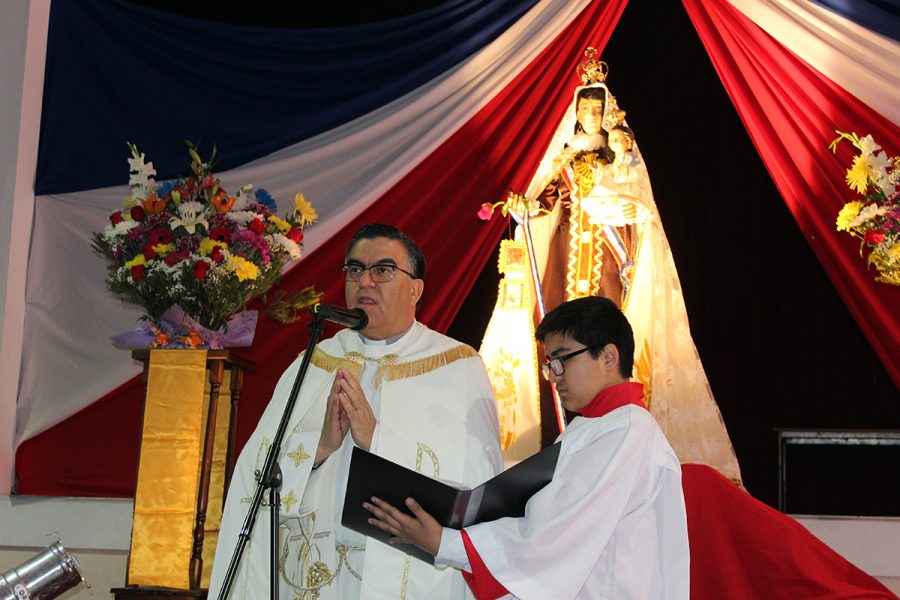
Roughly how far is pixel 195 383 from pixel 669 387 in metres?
2.28

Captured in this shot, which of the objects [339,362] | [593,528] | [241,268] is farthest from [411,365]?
[241,268]

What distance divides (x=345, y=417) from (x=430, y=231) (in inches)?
101

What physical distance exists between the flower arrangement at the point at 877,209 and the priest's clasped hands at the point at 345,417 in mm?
2499

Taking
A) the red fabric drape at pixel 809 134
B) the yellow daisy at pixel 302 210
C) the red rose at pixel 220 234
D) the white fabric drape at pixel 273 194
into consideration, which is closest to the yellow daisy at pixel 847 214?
the red fabric drape at pixel 809 134

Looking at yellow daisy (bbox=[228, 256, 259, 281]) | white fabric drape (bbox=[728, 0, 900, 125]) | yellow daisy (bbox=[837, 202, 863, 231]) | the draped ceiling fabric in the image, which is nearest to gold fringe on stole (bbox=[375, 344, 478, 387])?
yellow daisy (bbox=[228, 256, 259, 281])

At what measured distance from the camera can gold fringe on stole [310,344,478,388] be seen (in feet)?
11.0

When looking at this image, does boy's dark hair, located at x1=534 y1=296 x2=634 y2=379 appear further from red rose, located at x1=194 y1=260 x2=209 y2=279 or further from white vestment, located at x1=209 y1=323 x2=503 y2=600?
red rose, located at x1=194 y1=260 x2=209 y2=279

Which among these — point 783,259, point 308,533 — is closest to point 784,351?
point 783,259

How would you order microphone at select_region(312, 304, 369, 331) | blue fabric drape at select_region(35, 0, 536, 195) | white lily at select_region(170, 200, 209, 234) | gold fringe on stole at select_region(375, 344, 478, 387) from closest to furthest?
microphone at select_region(312, 304, 369, 331) < gold fringe on stole at select_region(375, 344, 478, 387) < white lily at select_region(170, 200, 209, 234) < blue fabric drape at select_region(35, 0, 536, 195)

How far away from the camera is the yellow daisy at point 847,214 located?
4543 mm

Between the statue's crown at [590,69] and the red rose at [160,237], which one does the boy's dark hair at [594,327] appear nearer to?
the red rose at [160,237]

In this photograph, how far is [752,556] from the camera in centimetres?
312

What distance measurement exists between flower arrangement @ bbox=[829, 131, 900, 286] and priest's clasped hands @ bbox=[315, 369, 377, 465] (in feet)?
8.20

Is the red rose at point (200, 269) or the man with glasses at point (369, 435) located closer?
the man with glasses at point (369, 435)
